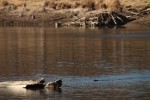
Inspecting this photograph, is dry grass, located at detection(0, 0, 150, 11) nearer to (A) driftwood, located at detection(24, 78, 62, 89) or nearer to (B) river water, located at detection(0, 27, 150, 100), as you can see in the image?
(B) river water, located at detection(0, 27, 150, 100)

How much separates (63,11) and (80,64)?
4723 centimetres

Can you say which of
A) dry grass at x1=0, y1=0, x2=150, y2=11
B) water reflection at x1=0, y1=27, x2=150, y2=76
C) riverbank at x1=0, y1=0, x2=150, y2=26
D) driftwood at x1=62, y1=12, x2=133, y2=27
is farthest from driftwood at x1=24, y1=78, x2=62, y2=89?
dry grass at x1=0, y1=0, x2=150, y2=11

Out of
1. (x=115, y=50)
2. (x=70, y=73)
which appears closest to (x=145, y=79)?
(x=70, y=73)

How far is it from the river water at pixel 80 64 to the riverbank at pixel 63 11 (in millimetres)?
16210

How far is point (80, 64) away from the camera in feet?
138

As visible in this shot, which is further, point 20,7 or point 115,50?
point 20,7

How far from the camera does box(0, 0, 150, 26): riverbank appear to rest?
3386 inches

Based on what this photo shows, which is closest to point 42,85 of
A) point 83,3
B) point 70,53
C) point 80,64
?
point 80,64

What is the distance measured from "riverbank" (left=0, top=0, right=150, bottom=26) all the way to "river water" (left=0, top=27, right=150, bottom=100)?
1621cm

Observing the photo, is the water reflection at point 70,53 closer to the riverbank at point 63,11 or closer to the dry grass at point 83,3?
the riverbank at point 63,11

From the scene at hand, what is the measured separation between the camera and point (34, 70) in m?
39.2

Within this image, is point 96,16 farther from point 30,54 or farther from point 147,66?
point 147,66

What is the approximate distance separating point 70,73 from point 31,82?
245 inches

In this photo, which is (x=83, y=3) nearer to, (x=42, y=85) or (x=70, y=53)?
(x=70, y=53)
